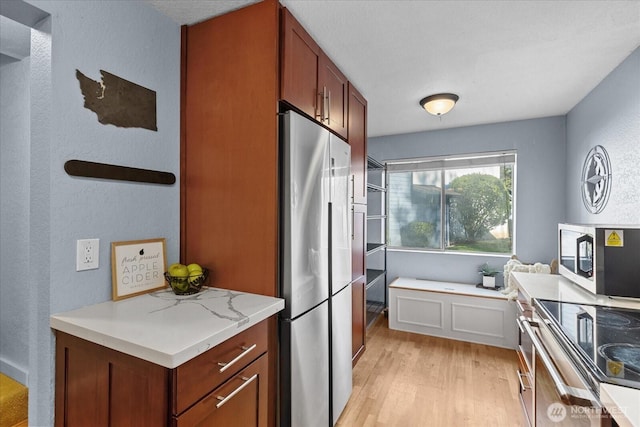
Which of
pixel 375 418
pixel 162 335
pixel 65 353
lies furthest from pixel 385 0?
pixel 375 418

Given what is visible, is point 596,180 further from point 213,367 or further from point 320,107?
point 213,367

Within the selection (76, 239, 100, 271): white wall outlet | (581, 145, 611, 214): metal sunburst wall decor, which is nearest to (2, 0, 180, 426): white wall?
(76, 239, 100, 271): white wall outlet

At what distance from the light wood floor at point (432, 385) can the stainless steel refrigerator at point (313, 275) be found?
12.6 inches

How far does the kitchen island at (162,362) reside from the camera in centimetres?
92

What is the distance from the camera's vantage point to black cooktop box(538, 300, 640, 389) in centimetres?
87

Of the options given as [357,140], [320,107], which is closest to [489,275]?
[357,140]

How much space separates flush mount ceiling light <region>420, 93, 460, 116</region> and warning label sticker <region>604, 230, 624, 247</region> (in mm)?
A: 1530

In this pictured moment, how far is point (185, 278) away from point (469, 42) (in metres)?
2.10

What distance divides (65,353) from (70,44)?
1255 millimetres

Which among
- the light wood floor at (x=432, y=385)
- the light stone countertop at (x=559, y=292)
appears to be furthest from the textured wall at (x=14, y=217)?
the light stone countertop at (x=559, y=292)

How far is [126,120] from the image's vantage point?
4.78 ft

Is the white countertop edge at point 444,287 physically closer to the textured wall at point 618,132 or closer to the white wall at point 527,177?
the white wall at point 527,177

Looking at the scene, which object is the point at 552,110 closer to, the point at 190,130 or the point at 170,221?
the point at 190,130

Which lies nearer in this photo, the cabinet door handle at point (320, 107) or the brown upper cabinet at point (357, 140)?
the cabinet door handle at point (320, 107)
